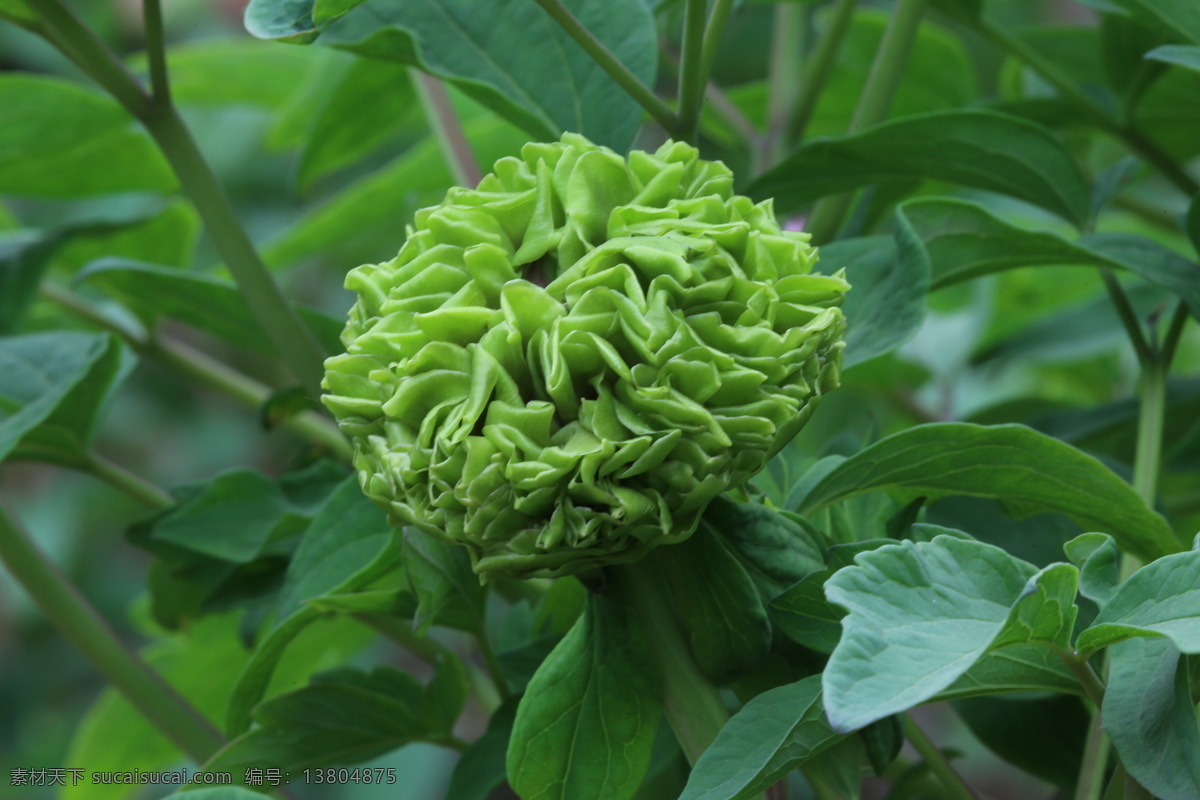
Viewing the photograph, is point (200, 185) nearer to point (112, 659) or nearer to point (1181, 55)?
point (112, 659)

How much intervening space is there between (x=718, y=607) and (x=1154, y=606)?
0.34ft

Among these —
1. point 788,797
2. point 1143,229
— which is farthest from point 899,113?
point 788,797

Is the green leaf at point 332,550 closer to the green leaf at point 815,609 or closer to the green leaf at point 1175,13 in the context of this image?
the green leaf at point 815,609

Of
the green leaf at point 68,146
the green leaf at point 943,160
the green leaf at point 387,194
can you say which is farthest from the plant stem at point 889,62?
the green leaf at point 68,146

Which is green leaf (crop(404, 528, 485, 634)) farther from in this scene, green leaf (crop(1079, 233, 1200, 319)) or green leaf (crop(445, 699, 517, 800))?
green leaf (crop(1079, 233, 1200, 319))

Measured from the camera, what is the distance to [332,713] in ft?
1.34

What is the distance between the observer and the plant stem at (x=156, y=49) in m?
0.42

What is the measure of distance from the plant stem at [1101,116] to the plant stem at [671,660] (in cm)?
34

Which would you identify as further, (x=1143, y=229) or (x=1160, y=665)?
(x=1143, y=229)

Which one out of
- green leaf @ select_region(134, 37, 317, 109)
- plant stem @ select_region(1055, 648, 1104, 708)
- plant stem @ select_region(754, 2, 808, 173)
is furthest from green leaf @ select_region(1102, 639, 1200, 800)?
green leaf @ select_region(134, 37, 317, 109)

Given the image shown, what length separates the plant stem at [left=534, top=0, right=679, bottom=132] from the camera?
0.36m

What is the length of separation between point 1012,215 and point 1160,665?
0.53 meters

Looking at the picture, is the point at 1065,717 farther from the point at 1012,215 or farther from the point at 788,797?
the point at 1012,215

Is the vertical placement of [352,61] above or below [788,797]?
above
